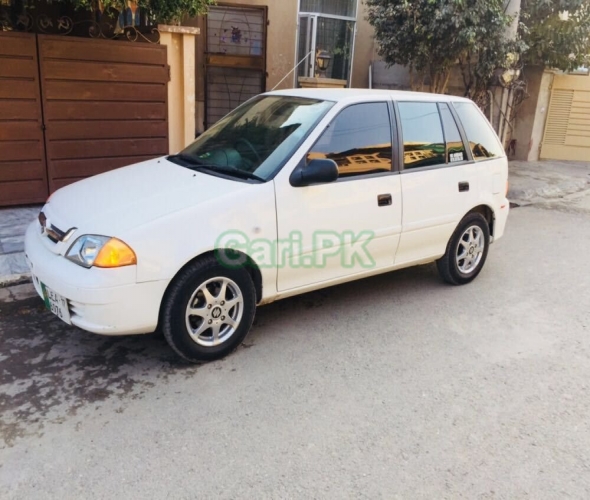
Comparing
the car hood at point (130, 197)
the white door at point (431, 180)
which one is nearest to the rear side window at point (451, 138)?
the white door at point (431, 180)

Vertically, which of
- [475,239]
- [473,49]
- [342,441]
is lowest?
[342,441]

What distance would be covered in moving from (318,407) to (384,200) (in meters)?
1.77

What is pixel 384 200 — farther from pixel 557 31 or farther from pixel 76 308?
pixel 557 31

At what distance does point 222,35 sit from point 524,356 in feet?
28.0

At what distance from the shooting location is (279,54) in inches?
418

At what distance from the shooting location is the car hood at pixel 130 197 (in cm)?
333

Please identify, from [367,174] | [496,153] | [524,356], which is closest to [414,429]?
[524,356]

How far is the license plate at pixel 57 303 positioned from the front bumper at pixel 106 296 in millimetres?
36

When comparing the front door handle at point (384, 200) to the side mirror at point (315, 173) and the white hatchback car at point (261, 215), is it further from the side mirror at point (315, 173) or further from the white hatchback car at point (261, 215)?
the side mirror at point (315, 173)

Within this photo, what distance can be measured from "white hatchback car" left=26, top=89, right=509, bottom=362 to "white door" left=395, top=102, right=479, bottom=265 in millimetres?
13

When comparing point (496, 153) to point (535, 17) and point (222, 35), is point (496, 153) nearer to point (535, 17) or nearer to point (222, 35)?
point (222, 35)

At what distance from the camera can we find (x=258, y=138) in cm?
413
